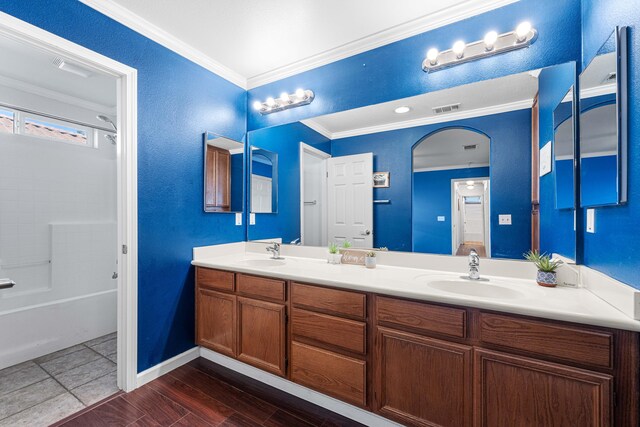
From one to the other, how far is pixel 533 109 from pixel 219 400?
263 cm

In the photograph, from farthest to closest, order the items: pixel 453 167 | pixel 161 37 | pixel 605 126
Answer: pixel 161 37
pixel 453 167
pixel 605 126

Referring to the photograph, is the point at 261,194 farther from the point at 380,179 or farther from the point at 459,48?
the point at 459,48

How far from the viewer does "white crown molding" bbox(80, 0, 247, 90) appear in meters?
1.72

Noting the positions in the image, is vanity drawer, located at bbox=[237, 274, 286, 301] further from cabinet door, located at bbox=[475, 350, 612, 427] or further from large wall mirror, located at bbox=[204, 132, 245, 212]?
cabinet door, located at bbox=[475, 350, 612, 427]

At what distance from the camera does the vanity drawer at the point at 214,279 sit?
6.67 ft

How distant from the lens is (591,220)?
128 centimetres

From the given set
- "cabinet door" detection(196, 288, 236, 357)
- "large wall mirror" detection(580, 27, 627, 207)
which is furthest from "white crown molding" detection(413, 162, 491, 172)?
"cabinet door" detection(196, 288, 236, 357)

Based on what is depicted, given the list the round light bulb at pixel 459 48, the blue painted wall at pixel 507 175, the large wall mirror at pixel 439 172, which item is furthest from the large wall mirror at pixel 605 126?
the round light bulb at pixel 459 48

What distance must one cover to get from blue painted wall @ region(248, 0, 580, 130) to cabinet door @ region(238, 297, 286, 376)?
1613 millimetres

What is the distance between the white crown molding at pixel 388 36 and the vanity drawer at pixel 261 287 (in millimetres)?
1828

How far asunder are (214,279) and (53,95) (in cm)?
253

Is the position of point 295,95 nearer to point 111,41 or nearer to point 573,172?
point 111,41

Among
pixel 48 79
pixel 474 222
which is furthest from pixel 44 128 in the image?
pixel 474 222

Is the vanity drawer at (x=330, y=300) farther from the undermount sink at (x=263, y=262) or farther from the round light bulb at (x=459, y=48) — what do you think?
the round light bulb at (x=459, y=48)
